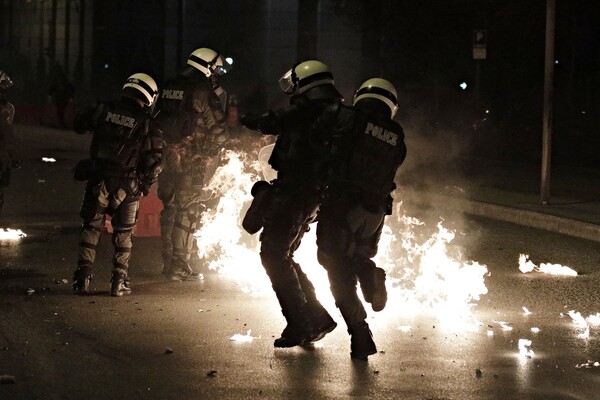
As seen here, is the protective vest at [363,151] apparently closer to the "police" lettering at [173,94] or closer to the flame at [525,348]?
the flame at [525,348]

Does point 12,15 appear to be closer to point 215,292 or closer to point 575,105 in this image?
point 575,105

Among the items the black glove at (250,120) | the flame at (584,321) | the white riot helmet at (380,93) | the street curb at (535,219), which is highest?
the white riot helmet at (380,93)

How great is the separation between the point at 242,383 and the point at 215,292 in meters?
3.32

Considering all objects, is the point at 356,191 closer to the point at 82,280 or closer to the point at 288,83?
the point at 288,83

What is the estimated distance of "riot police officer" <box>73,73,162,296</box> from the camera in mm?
9523

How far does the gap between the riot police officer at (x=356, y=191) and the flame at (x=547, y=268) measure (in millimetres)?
4423

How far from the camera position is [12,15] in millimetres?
58281

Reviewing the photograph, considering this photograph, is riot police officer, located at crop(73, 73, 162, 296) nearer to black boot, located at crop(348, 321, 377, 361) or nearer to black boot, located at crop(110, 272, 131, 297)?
black boot, located at crop(110, 272, 131, 297)

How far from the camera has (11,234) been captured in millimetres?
13258

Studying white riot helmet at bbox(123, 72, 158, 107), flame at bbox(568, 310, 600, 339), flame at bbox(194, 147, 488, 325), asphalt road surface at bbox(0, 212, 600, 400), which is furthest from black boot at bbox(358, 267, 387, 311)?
white riot helmet at bbox(123, 72, 158, 107)

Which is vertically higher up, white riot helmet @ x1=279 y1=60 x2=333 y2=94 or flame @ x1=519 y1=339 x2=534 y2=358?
white riot helmet @ x1=279 y1=60 x2=333 y2=94

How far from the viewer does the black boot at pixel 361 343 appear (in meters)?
7.43

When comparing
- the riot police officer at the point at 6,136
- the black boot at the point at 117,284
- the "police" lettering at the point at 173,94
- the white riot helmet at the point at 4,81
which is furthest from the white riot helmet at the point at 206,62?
the white riot helmet at the point at 4,81

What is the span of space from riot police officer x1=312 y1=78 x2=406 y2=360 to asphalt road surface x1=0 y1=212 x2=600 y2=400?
0.35 m
